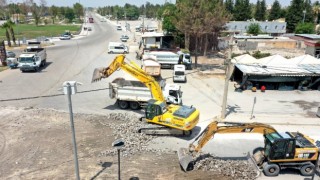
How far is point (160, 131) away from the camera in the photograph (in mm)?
19812

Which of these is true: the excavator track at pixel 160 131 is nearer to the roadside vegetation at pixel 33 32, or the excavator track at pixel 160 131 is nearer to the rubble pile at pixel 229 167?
the rubble pile at pixel 229 167

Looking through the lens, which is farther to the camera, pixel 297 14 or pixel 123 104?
pixel 297 14

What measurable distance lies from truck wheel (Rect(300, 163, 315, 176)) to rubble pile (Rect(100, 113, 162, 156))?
7882 mm

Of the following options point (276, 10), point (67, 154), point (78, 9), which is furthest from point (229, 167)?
point (78, 9)

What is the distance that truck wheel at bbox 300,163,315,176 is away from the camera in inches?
605

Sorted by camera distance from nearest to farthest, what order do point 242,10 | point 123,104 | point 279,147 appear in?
point 279,147, point 123,104, point 242,10

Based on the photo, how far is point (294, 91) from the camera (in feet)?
105

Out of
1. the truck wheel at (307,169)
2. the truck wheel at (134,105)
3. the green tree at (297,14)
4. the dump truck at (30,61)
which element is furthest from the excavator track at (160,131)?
the green tree at (297,14)

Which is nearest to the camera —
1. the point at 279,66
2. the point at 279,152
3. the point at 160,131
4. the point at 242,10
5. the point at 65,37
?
the point at 279,152

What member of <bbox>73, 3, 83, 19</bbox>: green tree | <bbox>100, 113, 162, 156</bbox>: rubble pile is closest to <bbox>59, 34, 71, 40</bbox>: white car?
<bbox>100, 113, 162, 156</bbox>: rubble pile

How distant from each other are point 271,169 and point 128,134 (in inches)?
364

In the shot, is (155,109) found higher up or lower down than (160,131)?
higher up

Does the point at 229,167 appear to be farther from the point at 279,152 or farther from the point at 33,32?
the point at 33,32

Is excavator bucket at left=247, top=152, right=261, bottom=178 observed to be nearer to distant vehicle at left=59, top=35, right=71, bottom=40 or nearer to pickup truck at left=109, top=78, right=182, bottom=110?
pickup truck at left=109, top=78, right=182, bottom=110
